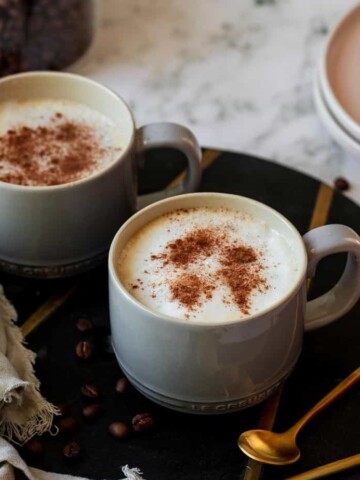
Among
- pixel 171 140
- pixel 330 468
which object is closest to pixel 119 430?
pixel 330 468

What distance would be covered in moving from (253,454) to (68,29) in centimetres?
89

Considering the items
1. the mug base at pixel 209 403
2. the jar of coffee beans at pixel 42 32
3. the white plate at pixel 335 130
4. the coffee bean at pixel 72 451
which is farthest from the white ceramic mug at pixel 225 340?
the jar of coffee beans at pixel 42 32

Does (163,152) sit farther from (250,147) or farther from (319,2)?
(319,2)

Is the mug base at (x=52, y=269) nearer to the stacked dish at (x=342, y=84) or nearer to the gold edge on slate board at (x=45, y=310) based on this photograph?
the gold edge on slate board at (x=45, y=310)

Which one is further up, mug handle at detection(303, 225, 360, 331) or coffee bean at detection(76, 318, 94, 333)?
mug handle at detection(303, 225, 360, 331)

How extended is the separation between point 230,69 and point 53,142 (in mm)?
553

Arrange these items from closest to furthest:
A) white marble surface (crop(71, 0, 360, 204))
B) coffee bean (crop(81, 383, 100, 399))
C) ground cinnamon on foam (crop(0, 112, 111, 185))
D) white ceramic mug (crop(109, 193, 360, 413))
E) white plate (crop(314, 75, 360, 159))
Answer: white ceramic mug (crop(109, 193, 360, 413)) → coffee bean (crop(81, 383, 100, 399)) → ground cinnamon on foam (crop(0, 112, 111, 185)) → white plate (crop(314, 75, 360, 159)) → white marble surface (crop(71, 0, 360, 204))

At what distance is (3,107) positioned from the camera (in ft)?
4.16

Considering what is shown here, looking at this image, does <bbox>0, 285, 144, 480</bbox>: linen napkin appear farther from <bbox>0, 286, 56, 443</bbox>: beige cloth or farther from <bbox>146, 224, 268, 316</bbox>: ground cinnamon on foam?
<bbox>146, 224, 268, 316</bbox>: ground cinnamon on foam

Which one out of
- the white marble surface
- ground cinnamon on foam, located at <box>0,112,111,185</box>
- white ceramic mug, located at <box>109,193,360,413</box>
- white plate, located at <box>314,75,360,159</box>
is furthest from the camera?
the white marble surface

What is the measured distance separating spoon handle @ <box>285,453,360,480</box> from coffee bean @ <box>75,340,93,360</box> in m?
0.30

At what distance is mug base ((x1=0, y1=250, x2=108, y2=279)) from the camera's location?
116 centimetres

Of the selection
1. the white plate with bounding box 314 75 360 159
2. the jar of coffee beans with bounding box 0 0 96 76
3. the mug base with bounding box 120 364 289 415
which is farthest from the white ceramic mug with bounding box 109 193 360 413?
the jar of coffee beans with bounding box 0 0 96 76

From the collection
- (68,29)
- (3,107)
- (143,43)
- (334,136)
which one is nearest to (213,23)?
(143,43)
